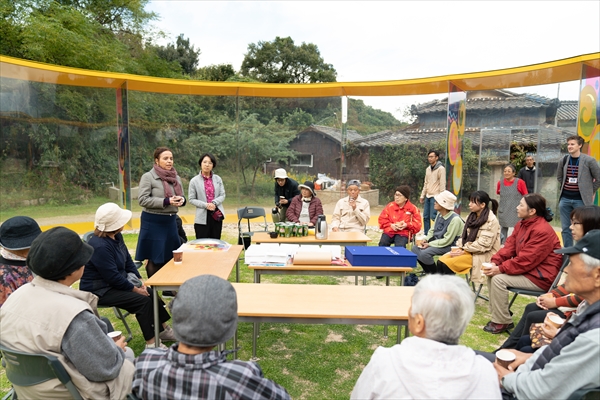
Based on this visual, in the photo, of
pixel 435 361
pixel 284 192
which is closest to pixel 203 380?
pixel 435 361

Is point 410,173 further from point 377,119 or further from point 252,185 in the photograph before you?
point 252,185

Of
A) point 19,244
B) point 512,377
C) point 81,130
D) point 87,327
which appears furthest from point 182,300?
point 81,130

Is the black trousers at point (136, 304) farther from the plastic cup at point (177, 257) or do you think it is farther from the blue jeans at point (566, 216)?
the blue jeans at point (566, 216)

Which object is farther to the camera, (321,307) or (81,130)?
(81,130)

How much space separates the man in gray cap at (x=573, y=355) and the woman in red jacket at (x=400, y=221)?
348cm

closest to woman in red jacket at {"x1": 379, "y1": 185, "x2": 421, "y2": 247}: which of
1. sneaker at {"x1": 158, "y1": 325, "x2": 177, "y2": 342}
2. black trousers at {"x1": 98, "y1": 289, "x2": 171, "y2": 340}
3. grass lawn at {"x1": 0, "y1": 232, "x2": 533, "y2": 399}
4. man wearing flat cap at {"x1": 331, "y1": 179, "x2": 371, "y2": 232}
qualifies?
man wearing flat cap at {"x1": 331, "y1": 179, "x2": 371, "y2": 232}

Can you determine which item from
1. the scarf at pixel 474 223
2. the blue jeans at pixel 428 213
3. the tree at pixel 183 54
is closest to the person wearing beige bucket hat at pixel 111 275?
the scarf at pixel 474 223

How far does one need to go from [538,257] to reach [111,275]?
11.0ft

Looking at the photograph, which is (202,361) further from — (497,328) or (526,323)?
(497,328)

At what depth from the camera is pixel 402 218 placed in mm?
5512

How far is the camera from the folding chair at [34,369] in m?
1.56

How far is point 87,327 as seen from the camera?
65.3 inches

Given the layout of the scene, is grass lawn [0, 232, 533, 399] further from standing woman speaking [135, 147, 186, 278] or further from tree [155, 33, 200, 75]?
tree [155, 33, 200, 75]

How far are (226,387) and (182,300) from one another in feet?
0.98
